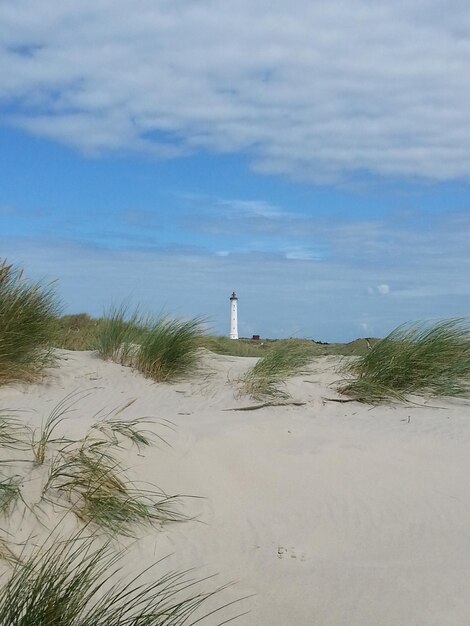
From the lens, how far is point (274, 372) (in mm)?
8484

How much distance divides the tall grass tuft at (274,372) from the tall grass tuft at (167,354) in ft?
2.48

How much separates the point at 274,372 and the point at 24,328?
266cm

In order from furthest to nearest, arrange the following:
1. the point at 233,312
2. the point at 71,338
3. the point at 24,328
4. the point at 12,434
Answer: the point at 233,312, the point at 71,338, the point at 24,328, the point at 12,434

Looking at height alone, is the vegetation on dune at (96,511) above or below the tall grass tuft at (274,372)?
below

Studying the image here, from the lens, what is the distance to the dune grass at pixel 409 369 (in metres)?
8.19

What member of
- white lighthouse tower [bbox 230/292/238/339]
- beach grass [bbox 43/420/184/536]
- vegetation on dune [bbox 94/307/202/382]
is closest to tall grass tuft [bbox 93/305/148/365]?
vegetation on dune [bbox 94/307/202/382]

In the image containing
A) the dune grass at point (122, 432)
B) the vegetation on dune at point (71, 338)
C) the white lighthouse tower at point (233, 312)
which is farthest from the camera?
the white lighthouse tower at point (233, 312)

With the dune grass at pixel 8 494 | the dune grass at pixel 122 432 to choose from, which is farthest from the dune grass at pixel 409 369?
the dune grass at pixel 8 494

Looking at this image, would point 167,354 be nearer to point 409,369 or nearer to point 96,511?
point 409,369

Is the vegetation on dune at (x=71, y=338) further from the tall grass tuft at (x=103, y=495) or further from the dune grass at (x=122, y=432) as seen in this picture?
the tall grass tuft at (x=103, y=495)

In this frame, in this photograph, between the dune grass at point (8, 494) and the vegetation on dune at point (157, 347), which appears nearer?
the dune grass at point (8, 494)

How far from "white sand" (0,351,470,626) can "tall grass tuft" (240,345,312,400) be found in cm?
18

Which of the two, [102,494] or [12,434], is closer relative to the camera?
[102,494]

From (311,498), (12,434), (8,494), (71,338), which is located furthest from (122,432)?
(71,338)
